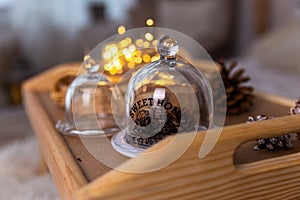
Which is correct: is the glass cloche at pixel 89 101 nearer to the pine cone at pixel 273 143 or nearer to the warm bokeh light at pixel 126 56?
the warm bokeh light at pixel 126 56

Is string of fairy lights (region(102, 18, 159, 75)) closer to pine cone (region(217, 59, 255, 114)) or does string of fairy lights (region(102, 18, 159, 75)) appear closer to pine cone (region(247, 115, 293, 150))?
pine cone (region(217, 59, 255, 114))

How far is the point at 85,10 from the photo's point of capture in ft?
10.3

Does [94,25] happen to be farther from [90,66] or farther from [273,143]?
[273,143]

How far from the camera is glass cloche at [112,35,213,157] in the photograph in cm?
76

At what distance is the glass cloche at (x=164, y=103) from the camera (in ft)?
2.48

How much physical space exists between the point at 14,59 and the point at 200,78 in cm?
222

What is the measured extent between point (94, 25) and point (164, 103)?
2.24m

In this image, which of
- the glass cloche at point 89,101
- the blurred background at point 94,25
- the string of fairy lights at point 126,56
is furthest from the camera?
the blurred background at point 94,25

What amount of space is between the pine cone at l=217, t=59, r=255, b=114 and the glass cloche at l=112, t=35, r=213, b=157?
23 cm

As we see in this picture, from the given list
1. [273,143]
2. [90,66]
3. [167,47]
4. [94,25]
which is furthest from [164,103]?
[94,25]

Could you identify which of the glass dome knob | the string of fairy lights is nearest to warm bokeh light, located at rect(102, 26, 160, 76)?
the string of fairy lights

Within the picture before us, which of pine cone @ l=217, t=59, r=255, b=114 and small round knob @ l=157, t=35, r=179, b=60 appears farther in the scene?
pine cone @ l=217, t=59, r=255, b=114

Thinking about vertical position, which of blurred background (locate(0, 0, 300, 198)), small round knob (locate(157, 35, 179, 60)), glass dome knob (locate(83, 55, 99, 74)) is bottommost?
blurred background (locate(0, 0, 300, 198))

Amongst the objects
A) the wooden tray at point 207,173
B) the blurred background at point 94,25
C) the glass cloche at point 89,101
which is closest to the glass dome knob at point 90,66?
the glass cloche at point 89,101
